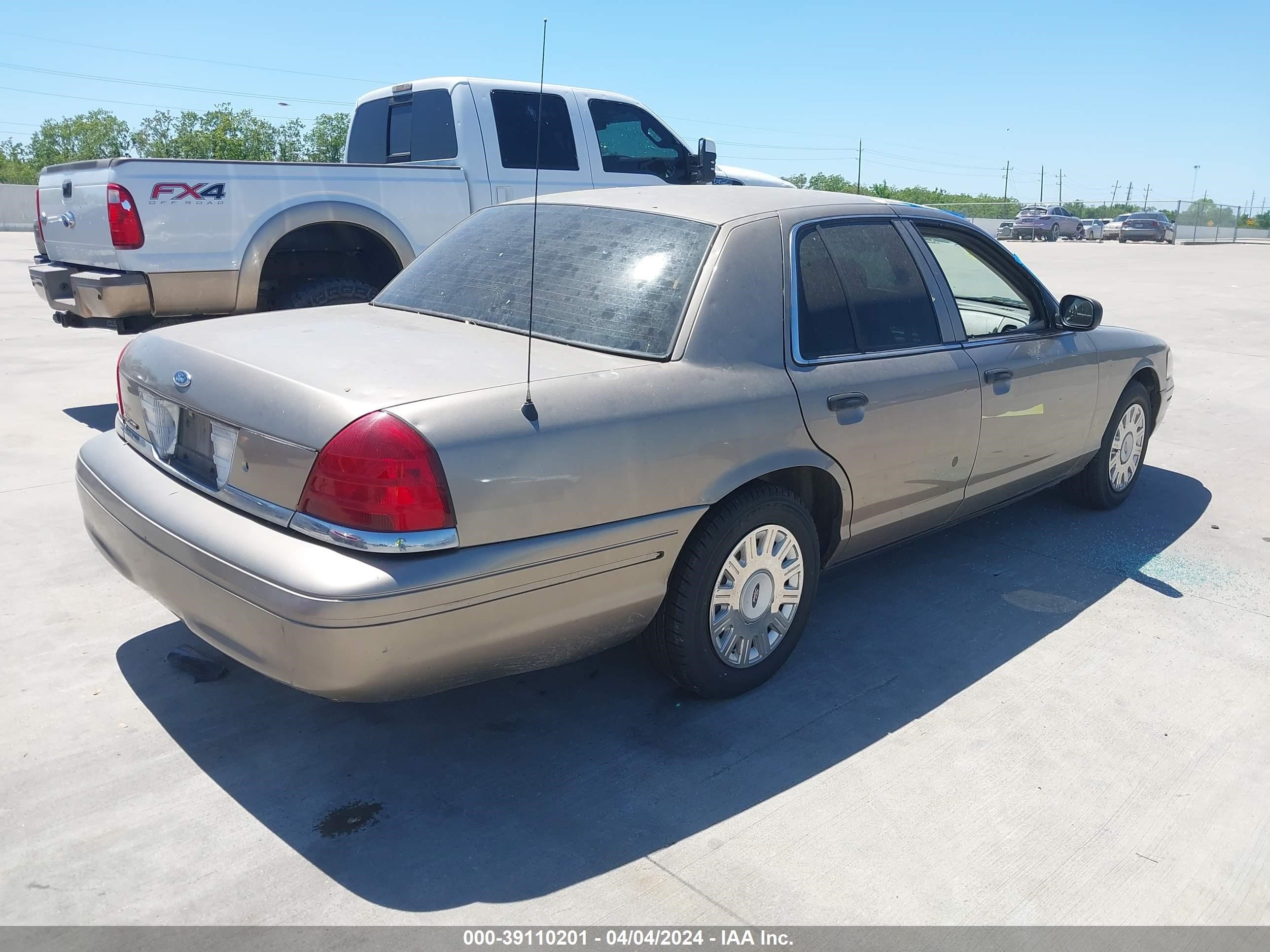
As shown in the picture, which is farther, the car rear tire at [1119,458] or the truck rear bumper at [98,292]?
the truck rear bumper at [98,292]

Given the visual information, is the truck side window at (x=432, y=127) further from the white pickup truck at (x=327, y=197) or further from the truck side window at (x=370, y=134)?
the truck side window at (x=370, y=134)

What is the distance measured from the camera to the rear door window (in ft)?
12.1

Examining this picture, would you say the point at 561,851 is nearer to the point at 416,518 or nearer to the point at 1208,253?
the point at 416,518

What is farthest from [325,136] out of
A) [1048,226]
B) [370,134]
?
[370,134]

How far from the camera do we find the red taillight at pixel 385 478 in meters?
2.60

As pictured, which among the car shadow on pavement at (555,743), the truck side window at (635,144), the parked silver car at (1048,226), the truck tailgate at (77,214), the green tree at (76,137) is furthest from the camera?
the green tree at (76,137)

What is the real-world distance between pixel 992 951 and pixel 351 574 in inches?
70.0

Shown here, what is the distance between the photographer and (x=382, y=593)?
100 inches

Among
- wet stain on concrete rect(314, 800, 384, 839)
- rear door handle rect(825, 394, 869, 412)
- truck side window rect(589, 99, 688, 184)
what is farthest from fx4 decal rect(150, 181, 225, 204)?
wet stain on concrete rect(314, 800, 384, 839)

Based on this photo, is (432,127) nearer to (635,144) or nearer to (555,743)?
(635,144)

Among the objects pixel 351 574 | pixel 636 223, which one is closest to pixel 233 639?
pixel 351 574

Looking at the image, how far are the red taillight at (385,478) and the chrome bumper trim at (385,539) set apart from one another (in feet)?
0.04

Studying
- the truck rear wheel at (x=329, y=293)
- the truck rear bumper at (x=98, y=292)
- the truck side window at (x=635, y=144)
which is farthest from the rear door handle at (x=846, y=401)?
the truck side window at (x=635, y=144)

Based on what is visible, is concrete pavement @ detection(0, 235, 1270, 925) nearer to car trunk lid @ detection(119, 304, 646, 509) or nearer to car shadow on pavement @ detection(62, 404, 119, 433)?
car trunk lid @ detection(119, 304, 646, 509)
